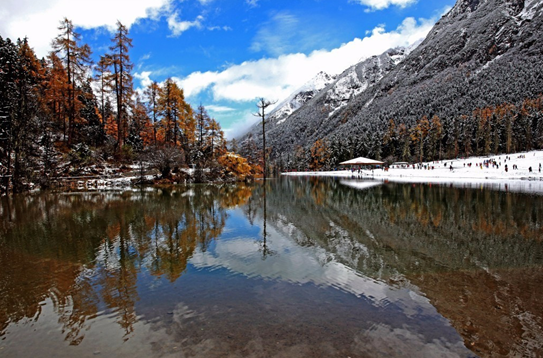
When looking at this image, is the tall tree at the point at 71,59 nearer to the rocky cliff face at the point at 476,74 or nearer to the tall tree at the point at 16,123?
the tall tree at the point at 16,123

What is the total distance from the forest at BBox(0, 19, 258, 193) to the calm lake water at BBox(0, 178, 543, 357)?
21102mm

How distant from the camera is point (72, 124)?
33062 mm

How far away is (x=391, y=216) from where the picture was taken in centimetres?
1190

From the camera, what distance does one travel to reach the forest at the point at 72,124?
25125mm

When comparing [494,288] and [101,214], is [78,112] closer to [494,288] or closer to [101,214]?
[101,214]

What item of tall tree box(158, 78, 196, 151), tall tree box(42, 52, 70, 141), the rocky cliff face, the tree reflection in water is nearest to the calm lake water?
the tree reflection in water

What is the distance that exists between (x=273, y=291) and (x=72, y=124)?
37.1 m

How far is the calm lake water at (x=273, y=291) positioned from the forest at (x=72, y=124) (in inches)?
831

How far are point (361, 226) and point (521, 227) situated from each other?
5.06 meters

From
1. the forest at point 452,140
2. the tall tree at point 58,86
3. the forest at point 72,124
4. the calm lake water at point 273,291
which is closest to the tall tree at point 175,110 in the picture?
the forest at point 72,124

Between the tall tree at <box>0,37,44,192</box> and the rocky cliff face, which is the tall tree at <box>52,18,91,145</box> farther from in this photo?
the rocky cliff face

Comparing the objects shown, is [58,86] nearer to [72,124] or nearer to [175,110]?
[72,124]

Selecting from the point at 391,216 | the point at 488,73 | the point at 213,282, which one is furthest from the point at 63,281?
the point at 488,73

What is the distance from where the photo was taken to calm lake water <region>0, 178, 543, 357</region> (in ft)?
11.2
